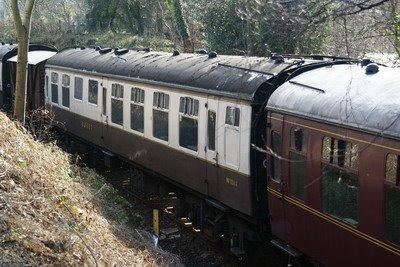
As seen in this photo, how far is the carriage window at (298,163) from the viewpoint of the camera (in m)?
7.80

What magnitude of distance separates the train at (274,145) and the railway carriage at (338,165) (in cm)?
1

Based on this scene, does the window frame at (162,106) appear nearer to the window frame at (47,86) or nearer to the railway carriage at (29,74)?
the window frame at (47,86)

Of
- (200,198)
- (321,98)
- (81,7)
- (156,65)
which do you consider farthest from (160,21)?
(321,98)

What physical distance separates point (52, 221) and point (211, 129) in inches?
151

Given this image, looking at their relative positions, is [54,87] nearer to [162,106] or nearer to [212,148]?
[162,106]

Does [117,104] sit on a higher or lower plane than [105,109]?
higher

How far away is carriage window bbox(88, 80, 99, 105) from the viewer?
15.9 meters

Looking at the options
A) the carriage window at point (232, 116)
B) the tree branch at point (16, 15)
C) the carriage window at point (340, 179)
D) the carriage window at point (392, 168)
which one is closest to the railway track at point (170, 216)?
the carriage window at point (232, 116)

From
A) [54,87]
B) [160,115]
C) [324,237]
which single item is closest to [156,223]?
[160,115]

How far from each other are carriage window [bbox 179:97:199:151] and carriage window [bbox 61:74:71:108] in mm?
7768

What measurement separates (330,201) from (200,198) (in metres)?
4.46

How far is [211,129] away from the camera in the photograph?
1027cm

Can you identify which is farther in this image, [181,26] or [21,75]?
[181,26]

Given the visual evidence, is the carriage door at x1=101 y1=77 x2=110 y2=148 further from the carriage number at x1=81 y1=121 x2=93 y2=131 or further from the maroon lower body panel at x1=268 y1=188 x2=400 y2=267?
the maroon lower body panel at x1=268 y1=188 x2=400 y2=267
